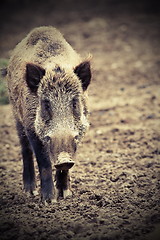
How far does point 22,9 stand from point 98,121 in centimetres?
1065

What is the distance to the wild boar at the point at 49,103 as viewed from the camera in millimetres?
3393

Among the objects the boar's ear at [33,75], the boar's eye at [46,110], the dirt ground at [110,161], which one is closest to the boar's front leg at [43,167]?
the dirt ground at [110,161]

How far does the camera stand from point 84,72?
379 centimetres

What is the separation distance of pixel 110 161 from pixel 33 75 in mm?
2140

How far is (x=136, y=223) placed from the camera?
11.4 feet

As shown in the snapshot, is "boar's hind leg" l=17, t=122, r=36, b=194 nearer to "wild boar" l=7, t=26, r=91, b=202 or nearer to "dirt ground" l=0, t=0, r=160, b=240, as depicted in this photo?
"wild boar" l=7, t=26, r=91, b=202

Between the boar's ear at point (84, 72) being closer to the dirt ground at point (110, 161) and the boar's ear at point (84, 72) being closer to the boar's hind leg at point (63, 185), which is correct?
the dirt ground at point (110, 161)

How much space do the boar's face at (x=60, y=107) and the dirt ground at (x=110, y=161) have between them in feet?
1.80

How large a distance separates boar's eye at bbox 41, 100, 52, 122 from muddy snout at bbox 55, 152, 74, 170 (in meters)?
0.51

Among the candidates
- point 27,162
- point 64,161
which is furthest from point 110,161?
point 64,161

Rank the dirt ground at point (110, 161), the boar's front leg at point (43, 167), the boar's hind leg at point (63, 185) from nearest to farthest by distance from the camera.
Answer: the dirt ground at point (110, 161) → the boar's front leg at point (43, 167) → the boar's hind leg at point (63, 185)

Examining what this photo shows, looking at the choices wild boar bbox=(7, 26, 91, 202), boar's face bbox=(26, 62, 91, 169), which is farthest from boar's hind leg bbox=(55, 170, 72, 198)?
boar's face bbox=(26, 62, 91, 169)

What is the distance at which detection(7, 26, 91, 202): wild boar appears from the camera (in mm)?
3393

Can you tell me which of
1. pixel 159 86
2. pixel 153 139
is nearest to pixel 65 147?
pixel 153 139
